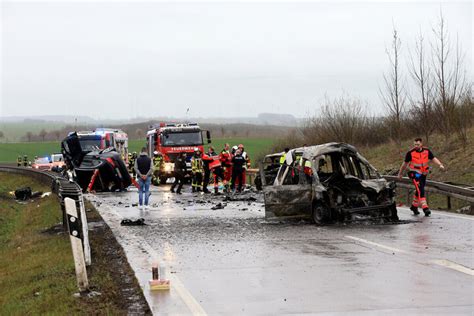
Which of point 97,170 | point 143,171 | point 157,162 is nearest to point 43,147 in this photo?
point 157,162

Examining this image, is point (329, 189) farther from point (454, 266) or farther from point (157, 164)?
point (157, 164)

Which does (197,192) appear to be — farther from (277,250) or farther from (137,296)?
(137,296)

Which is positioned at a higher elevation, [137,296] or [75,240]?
[75,240]

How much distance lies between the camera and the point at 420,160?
1630 centimetres

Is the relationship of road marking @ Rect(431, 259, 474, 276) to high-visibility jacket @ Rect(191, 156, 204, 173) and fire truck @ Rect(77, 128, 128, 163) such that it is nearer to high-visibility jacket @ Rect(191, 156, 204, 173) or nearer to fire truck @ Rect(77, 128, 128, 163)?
high-visibility jacket @ Rect(191, 156, 204, 173)

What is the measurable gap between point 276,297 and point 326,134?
28.5 metres

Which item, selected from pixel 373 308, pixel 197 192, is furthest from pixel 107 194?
pixel 373 308

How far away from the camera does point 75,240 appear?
8602mm

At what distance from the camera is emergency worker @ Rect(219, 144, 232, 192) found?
89.9 ft

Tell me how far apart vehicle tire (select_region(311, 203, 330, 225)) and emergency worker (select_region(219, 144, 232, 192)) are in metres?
12.7

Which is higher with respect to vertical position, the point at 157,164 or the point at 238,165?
the point at 238,165

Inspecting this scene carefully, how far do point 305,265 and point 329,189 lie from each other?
5.03 metres

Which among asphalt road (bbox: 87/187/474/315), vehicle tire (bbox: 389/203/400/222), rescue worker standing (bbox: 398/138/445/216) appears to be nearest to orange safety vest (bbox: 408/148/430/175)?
rescue worker standing (bbox: 398/138/445/216)

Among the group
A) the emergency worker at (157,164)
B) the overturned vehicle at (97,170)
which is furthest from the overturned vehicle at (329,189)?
the emergency worker at (157,164)
